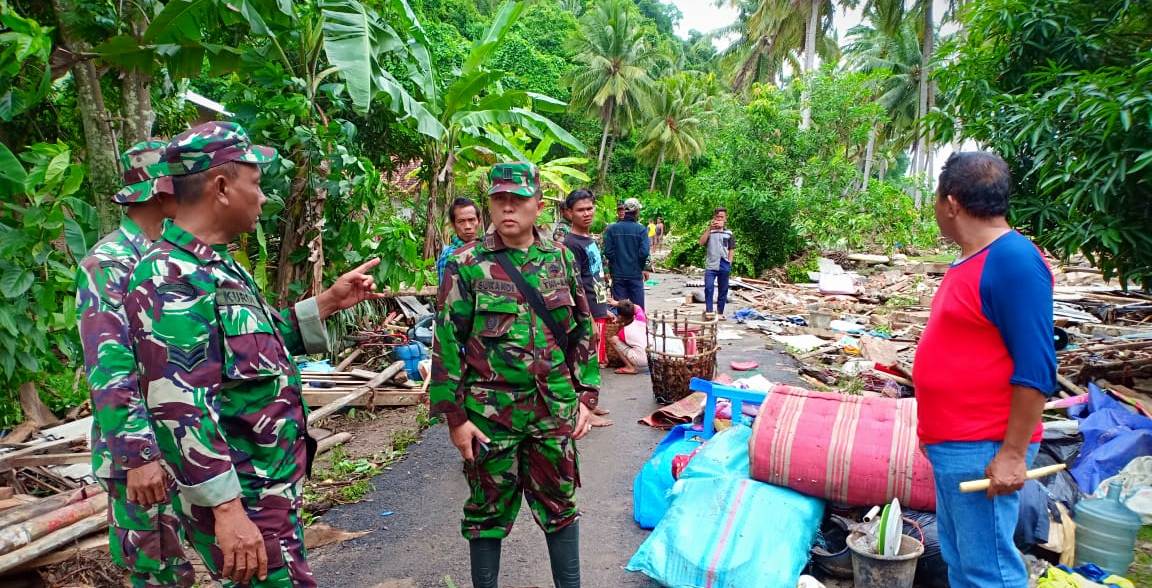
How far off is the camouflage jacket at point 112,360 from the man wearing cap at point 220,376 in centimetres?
8

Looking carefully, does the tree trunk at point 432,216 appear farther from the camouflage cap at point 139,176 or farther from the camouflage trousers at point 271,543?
the camouflage trousers at point 271,543

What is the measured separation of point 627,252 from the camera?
25.0ft

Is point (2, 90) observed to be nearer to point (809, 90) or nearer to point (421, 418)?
point (421, 418)

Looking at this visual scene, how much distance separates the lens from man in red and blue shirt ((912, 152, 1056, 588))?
81.4 inches

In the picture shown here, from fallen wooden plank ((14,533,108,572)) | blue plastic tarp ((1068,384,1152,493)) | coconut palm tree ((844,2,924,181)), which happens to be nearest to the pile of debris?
blue plastic tarp ((1068,384,1152,493))

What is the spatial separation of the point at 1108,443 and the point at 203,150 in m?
5.33

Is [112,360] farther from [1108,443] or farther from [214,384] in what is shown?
[1108,443]

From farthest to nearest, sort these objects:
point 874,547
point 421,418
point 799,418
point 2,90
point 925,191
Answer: point 925,191, point 421,418, point 2,90, point 799,418, point 874,547

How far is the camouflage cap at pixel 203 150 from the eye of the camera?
1843 millimetres

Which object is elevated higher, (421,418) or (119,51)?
(119,51)

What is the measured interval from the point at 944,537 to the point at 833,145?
673 inches

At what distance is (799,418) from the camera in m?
3.70

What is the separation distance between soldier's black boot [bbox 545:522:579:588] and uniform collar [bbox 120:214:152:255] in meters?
2.00

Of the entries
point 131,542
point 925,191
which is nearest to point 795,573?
point 131,542
